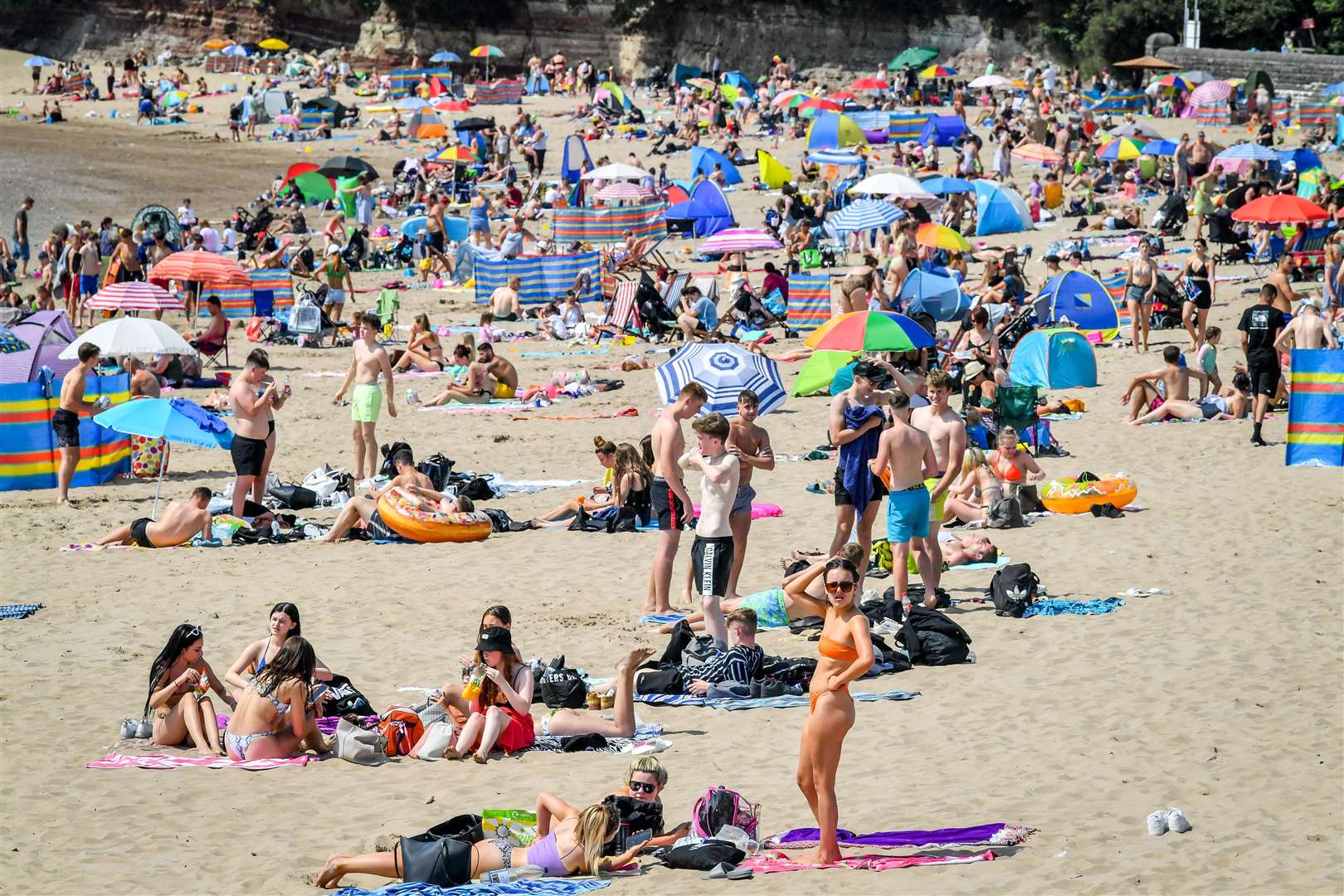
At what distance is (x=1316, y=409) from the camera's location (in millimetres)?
12812

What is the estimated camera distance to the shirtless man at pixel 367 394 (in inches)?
495

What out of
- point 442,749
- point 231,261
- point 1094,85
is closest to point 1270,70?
point 1094,85

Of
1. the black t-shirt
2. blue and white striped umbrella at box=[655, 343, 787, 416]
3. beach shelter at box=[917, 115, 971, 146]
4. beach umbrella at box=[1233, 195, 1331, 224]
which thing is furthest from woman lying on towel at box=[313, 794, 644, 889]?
beach shelter at box=[917, 115, 971, 146]

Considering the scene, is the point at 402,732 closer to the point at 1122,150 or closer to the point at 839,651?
the point at 839,651

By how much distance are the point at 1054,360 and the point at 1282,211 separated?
551 cm

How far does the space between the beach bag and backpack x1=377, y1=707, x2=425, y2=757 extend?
0.08 metres

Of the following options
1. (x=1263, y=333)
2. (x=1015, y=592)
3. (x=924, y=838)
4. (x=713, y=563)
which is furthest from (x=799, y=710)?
(x=1263, y=333)

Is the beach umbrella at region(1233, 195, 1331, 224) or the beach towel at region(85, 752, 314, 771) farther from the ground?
the beach umbrella at region(1233, 195, 1331, 224)

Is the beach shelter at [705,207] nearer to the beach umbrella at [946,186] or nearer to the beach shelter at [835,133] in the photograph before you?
the beach umbrella at [946,186]

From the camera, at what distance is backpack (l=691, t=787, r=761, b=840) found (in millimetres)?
6031

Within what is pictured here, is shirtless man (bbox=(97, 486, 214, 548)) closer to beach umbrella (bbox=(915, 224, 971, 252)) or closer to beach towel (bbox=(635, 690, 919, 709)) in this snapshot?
beach towel (bbox=(635, 690, 919, 709))

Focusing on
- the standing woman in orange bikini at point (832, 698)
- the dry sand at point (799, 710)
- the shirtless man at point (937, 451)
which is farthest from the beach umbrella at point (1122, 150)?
the standing woman in orange bikini at point (832, 698)

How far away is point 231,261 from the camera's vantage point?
20.0 meters

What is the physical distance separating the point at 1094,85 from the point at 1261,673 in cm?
3416
